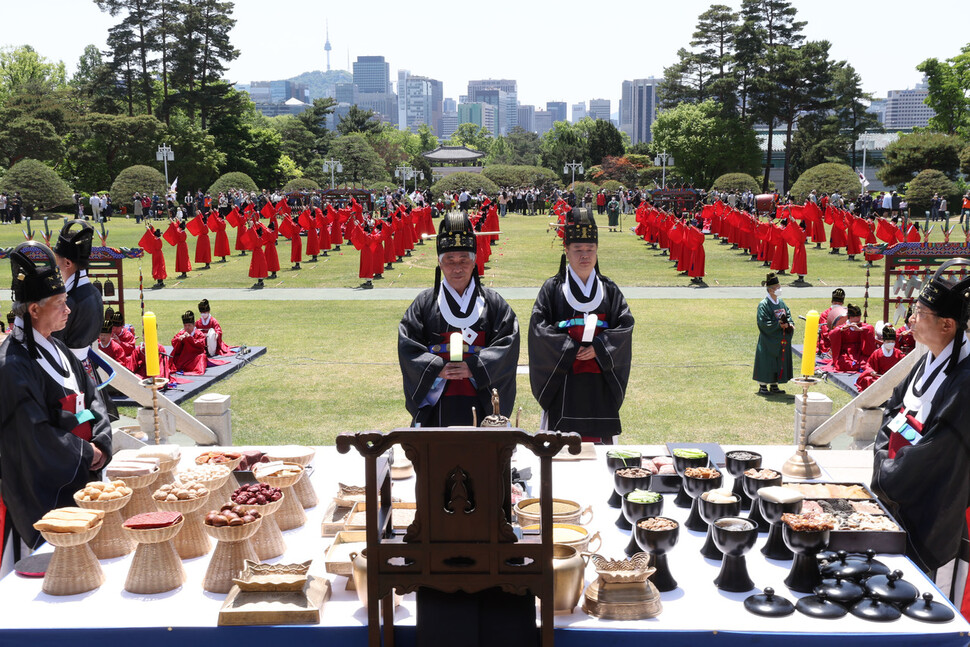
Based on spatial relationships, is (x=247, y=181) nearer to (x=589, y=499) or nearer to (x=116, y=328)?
(x=116, y=328)

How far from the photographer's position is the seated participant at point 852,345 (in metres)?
12.2

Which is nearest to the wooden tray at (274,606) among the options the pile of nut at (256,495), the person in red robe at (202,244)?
the pile of nut at (256,495)

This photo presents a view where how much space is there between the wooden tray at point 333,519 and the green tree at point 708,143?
2391 inches

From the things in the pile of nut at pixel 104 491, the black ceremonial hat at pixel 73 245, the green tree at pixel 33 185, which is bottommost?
the pile of nut at pixel 104 491

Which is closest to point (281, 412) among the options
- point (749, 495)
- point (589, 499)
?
point (589, 499)

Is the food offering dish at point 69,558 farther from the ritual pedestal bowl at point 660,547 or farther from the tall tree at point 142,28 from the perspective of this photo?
the tall tree at point 142,28

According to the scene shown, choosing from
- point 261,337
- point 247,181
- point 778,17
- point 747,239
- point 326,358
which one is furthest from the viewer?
point 778,17

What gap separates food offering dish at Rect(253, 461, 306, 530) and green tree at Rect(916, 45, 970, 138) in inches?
2539

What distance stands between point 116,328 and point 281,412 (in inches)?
137

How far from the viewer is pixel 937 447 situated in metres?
3.92

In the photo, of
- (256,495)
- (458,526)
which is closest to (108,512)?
(256,495)

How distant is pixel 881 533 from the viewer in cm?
366

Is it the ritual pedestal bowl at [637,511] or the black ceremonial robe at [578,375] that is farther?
the black ceremonial robe at [578,375]

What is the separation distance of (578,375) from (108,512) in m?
3.57
